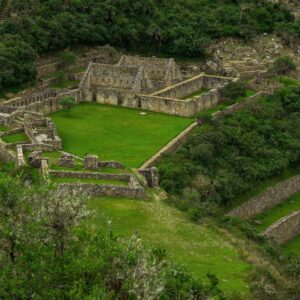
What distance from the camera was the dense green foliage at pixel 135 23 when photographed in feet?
281

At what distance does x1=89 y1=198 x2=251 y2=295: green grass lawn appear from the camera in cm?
3766

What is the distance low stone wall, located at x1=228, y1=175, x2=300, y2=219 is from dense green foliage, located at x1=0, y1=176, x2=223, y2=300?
31406 millimetres

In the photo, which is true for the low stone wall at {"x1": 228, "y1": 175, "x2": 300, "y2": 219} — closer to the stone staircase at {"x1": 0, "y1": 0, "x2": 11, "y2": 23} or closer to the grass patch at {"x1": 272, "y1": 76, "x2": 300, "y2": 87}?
the grass patch at {"x1": 272, "y1": 76, "x2": 300, "y2": 87}

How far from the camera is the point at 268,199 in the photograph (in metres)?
64.2

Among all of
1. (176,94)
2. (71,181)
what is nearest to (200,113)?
(176,94)

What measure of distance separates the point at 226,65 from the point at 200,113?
65.4ft

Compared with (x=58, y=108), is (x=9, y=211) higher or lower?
higher

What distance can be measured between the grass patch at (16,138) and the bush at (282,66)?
36834mm

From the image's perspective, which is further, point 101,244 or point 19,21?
point 19,21

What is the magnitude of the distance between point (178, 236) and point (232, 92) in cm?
3803

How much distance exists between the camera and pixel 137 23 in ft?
316

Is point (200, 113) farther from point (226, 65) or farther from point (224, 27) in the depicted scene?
point (224, 27)

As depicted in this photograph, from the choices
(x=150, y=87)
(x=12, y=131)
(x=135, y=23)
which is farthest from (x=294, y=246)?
(x=135, y=23)

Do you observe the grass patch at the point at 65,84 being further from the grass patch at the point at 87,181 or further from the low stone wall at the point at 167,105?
the grass patch at the point at 87,181
